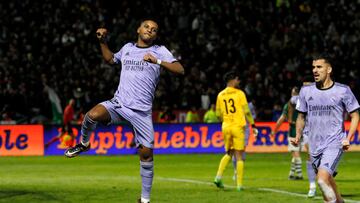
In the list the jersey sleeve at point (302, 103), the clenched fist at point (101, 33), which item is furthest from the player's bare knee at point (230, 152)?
the jersey sleeve at point (302, 103)

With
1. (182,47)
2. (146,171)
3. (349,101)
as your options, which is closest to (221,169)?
(146,171)

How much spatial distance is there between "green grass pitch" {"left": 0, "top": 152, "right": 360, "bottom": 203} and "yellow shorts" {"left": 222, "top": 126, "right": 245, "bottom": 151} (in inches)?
36.7

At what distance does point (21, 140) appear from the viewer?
34719mm

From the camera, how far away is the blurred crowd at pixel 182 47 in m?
37.8

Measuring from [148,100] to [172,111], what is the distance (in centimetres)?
2415

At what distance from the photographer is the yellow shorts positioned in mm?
20469

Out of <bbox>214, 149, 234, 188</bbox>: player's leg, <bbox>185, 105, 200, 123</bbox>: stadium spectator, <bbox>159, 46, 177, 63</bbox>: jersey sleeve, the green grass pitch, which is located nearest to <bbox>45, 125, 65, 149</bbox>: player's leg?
the green grass pitch

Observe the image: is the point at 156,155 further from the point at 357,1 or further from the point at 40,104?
the point at 357,1

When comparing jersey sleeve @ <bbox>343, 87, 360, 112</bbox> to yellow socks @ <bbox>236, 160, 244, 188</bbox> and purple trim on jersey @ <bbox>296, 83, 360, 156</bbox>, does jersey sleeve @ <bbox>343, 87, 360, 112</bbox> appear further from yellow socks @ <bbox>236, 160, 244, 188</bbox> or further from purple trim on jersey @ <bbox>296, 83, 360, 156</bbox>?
yellow socks @ <bbox>236, 160, 244, 188</bbox>

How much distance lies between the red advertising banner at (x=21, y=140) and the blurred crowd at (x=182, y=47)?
1.59 metres

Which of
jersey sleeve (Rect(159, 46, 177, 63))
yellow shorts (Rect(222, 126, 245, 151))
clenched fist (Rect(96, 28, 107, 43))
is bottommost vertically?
yellow shorts (Rect(222, 126, 245, 151))

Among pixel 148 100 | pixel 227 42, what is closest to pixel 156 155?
pixel 227 42

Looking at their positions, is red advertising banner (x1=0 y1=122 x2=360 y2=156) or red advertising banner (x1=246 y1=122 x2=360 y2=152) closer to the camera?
red advertising banner (x1=0 y1=122 x2=360 y2=156)

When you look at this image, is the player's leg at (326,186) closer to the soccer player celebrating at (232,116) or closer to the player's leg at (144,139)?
the player's leg at (144,139)
